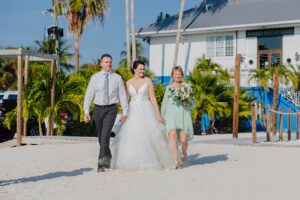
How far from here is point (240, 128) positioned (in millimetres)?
32375

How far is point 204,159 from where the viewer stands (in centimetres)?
1234

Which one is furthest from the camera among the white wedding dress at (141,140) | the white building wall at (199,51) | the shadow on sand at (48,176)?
the white building wall at (199,51)

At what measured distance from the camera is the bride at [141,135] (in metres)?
10.1

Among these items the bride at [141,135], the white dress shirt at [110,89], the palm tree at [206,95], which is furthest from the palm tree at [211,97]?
the white dress shirt at [110,89]

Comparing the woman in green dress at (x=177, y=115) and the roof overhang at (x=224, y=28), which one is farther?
the roof overhang at (x=224, y=28)

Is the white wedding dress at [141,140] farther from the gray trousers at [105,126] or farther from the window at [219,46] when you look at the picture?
the window at [219,46]

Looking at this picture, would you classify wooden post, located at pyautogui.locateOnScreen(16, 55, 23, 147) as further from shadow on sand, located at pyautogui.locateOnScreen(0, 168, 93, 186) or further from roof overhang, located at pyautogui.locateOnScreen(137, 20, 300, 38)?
roof overhang, located at pyautogui.locateOnScreen(137, 20, 300, 38)

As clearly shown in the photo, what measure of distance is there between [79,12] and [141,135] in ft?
99.8

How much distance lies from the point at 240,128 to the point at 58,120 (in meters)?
14.7

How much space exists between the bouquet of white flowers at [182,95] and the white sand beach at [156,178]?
1.15m

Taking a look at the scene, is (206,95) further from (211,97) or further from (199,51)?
(199,51)

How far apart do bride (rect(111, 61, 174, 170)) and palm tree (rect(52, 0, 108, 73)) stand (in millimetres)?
28530

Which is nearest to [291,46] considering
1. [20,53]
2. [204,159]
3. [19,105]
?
A: [20,53]

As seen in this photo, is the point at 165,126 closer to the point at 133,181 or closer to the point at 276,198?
the point at 133,181
